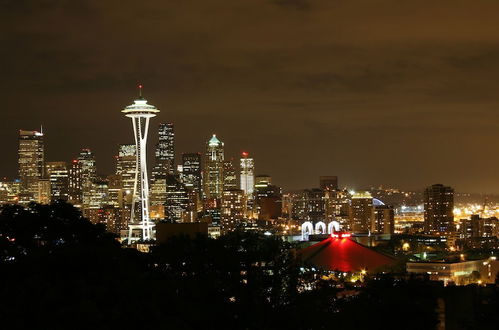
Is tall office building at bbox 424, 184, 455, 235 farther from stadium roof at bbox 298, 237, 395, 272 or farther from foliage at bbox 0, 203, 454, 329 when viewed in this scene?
foliage at bbox 0, 203, 454, 329

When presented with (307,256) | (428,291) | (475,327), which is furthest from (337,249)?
(475,327)

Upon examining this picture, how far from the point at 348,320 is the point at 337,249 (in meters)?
65.4

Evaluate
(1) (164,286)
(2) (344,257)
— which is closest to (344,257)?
(2) (344,257)

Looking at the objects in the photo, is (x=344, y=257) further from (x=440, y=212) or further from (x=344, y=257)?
(x=440, y=212)

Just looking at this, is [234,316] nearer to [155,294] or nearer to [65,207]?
[155,294]

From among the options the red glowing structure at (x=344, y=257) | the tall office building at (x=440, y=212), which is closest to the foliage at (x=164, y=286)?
the red glowing structure at (x=344, y=257)

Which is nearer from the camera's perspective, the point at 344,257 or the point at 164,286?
the point at 164,286

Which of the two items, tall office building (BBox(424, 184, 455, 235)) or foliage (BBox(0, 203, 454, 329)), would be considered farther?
tall office building (BBox(424, 184, 455, 235))

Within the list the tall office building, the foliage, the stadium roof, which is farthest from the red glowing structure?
the tall office building

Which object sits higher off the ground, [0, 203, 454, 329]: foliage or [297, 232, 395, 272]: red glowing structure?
[0, 203, 454, 329]: foliage

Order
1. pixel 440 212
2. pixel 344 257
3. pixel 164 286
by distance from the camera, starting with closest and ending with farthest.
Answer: pixel 164 286 → pixel 344 257 → pixel 440 212

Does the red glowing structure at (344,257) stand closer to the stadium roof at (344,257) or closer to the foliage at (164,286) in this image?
the stadium roof at (344,257)

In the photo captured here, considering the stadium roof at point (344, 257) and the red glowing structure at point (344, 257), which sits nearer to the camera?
the red glowing structure at point (344, 257)

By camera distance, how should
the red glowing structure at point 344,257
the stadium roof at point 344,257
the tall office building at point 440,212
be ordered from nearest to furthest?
the red glowing structure at point 344,257 < the stadium roof at point 344,257 < the tall office building at point 440,212
